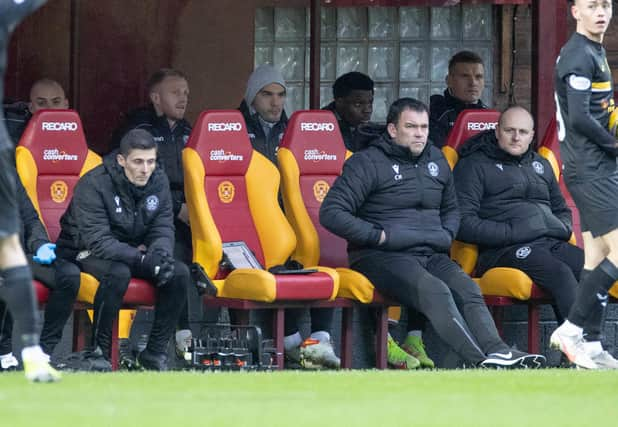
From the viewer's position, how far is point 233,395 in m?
7.14

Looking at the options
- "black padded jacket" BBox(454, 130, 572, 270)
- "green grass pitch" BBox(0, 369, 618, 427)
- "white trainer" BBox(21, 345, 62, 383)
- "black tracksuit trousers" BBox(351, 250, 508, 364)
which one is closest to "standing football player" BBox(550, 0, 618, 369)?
"green grass pitch" BBox(0, 369, 618, 427)

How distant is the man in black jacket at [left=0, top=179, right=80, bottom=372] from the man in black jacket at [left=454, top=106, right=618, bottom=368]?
2.41 metres

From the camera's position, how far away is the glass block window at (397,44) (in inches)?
540

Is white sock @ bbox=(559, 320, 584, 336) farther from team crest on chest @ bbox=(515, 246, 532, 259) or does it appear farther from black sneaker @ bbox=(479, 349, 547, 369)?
team crest on chest @ bbox=(515, 246, 532, 259)

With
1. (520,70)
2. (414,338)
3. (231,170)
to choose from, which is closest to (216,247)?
(231,170)

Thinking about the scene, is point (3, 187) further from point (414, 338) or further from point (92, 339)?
point (414, 338)

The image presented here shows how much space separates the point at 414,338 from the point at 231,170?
4.74 ft

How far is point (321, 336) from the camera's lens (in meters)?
10.3

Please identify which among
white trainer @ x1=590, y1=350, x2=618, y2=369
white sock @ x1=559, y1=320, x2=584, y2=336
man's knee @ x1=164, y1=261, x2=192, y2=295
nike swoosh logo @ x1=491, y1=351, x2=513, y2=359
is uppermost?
man's knee @ x1=164, y1=261, x2=192, y2=295

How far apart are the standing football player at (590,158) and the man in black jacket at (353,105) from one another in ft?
8.77

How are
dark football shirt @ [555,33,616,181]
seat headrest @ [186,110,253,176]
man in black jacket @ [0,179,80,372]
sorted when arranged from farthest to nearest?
seat headrest @ [186,110,253,176], man in black jacket @ [0,179,80,372], dark football shirt @ [555,33,616,181]

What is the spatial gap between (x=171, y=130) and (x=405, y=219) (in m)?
1.60

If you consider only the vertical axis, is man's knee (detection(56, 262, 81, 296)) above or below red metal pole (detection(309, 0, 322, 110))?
below

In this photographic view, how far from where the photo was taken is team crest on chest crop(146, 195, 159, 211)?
9812 mm
